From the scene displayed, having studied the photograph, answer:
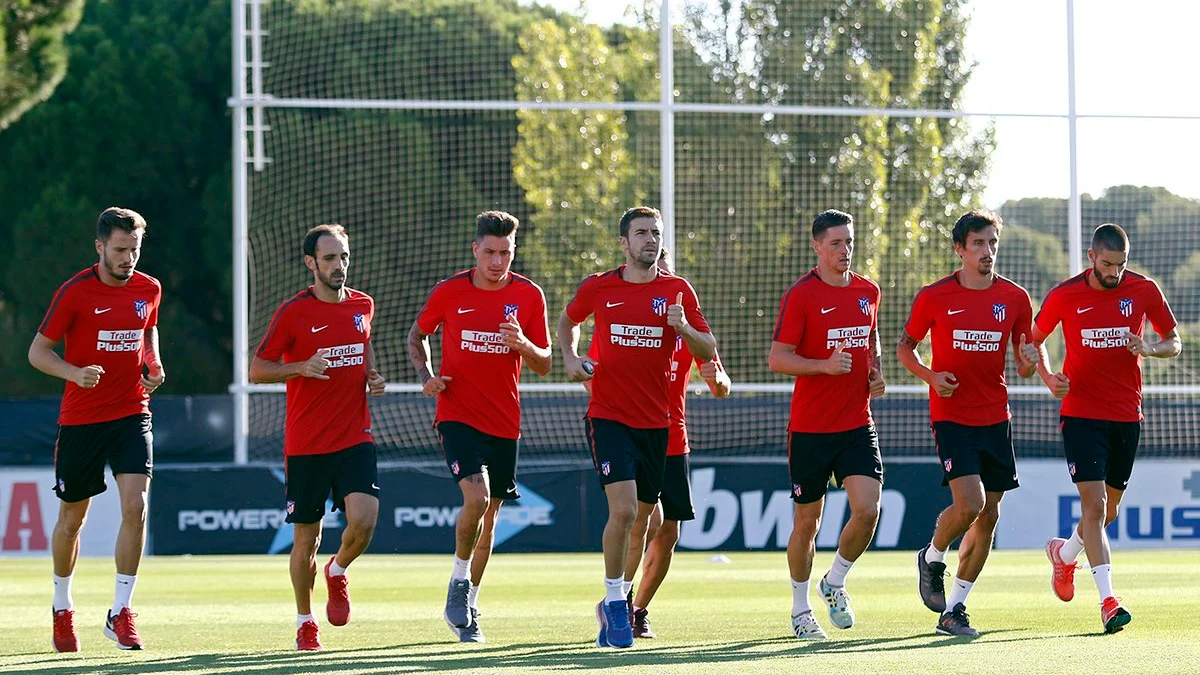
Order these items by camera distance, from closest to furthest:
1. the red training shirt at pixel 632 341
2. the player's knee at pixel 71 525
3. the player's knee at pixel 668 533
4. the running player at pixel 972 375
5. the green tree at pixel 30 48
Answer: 1. the red training shirt at pixel 632 341
2. the player's knee at pixel 71 525
3. the running player at pixel 972 375
4. the player's knee at pixel 668 533
5. the green tree at pixel 30 48

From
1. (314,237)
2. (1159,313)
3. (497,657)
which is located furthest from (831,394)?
(314,237)

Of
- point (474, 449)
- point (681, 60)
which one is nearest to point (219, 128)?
point (681, 60)

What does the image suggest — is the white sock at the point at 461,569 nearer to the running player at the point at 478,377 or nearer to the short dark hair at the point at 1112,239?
the running player at the point at 478,377

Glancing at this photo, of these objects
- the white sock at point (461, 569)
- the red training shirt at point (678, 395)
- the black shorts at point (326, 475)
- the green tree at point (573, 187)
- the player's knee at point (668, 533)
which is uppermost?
the green tree at point (573, 187)

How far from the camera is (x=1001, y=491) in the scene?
10508 millimetres

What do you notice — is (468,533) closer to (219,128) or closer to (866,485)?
(866,485)

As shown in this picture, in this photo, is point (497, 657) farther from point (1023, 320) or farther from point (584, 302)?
point (1023, 320)

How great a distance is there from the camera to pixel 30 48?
82.5 ft

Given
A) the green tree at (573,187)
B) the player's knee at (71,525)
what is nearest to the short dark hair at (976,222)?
the player's knee at (71,525)

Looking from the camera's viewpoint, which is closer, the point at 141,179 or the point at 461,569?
the point at 461,569

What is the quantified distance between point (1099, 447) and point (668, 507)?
255 centimetres

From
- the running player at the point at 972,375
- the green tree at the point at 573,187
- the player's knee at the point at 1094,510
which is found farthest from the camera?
the green tree at the point at 573,187

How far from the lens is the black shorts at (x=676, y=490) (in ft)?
34.2

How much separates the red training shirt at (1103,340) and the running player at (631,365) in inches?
96.6
